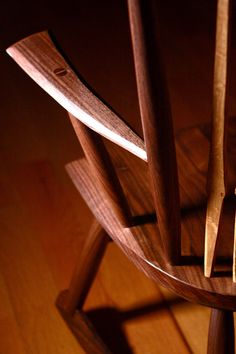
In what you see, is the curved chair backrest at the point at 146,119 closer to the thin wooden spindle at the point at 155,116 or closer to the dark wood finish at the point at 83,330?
the thin wooden spindle at the point at 155,116

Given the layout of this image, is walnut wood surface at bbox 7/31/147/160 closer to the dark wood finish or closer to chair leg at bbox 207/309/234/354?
chair leg at bbox 207/309/234/354

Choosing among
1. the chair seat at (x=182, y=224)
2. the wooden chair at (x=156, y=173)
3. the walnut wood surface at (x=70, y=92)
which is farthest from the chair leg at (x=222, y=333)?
the walnut wood surface at (x=70, y=92)

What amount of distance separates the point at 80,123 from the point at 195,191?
25cm

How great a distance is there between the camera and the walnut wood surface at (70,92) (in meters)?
0.73

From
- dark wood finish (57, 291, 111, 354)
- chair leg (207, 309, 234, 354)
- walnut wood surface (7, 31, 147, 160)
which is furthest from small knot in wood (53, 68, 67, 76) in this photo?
dark wood finish (57, 291, 111, 354)

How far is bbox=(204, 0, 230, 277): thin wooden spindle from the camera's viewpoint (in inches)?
23.6

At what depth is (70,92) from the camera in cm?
76

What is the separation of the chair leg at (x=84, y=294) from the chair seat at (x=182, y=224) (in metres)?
0.18

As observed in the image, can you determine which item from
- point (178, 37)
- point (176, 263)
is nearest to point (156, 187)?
point (176, 263)

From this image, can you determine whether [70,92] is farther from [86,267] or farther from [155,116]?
[86,267]

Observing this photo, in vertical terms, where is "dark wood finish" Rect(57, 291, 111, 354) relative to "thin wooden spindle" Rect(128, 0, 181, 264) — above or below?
below

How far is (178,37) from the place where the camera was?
2.29 m

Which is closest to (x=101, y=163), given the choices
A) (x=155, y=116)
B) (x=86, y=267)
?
(x=155, y=116)

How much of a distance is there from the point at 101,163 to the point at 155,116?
231mm
